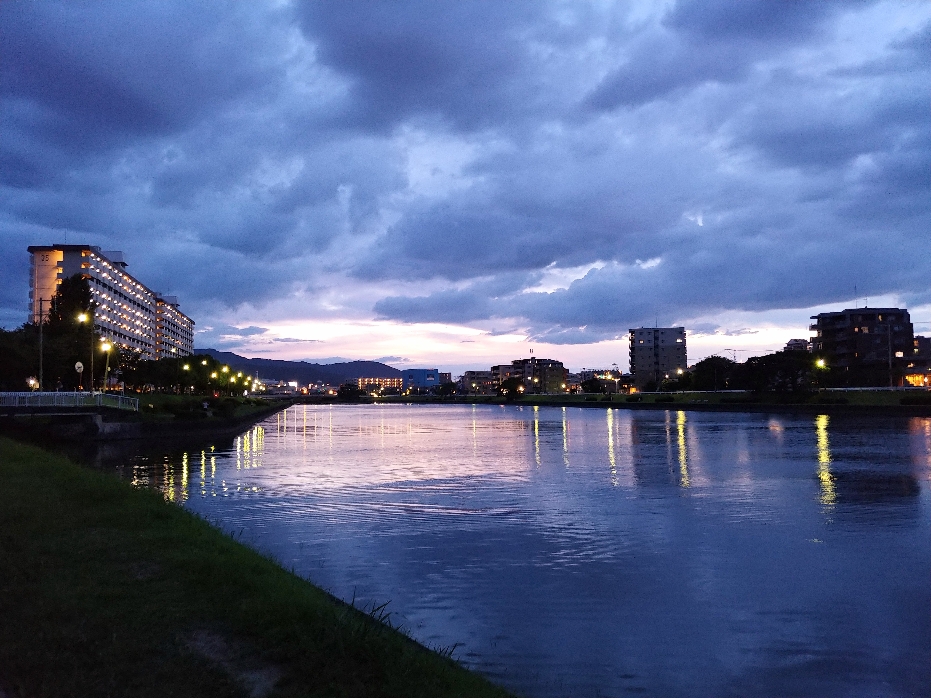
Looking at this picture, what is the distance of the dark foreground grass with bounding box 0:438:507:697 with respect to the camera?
5504 mm

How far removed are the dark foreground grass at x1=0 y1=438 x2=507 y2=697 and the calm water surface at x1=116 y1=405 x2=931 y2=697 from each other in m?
2.14

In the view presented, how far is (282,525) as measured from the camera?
16.7 metres

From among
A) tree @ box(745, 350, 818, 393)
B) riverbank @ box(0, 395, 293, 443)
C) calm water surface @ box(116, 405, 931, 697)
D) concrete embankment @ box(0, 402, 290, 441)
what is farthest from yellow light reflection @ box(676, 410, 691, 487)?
tree @ box(745, 350, 818, 393)

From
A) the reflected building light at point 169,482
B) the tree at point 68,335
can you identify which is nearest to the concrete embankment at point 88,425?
the tree at point 68,335

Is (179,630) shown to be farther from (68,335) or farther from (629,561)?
(68,335)

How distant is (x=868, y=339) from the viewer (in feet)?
401

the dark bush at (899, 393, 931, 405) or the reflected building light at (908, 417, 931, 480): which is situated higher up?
the dark bush at (899, 393, 931, 405)

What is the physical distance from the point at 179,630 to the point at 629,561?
874cm

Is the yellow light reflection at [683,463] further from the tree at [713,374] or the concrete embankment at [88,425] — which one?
the tree at [713,374]

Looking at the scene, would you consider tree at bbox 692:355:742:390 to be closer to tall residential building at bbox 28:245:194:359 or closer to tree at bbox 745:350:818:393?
tree at bbox 745:350:818:393

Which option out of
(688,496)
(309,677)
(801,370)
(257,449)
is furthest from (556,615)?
(801,370)

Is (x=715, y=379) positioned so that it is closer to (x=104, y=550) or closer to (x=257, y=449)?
(x=257, y=449)

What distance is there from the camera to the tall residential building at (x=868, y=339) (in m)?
120

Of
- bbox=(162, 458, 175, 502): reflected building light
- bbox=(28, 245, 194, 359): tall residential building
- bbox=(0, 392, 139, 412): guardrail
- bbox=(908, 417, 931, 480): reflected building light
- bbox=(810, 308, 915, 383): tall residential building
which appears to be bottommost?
bbox=(908, 417, 931, 480): reflected building light
